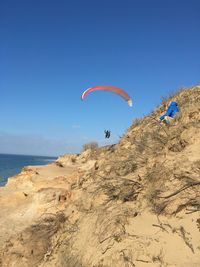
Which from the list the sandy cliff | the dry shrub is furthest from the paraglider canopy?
the dry shrub

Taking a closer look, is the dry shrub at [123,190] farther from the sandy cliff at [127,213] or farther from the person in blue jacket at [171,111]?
the person in blue jacket at [171,111]

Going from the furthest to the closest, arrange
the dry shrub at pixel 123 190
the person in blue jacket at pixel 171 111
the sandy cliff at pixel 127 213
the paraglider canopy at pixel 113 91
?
the paraglider canopy at pixel 113 91 → the person in blue jacket at pixel 171 111 → the dry shrub at pixel 123 190 → the sandy cliff at pixel 127 213

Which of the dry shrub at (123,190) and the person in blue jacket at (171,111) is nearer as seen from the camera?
the dry shrub at (123,190)

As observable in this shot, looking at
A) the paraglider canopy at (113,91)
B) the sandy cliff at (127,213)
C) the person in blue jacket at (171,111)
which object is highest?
the paraglider canopy at (113,91)

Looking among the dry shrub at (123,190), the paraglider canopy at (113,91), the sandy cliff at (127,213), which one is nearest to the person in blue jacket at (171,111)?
the sandy cliff at (127,213)

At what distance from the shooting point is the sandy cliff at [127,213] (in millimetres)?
6539

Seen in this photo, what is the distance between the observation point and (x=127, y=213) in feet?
24.7

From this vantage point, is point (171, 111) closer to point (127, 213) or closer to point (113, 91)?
point (127, 213)

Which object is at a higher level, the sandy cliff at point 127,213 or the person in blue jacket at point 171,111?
the person in blue jacket at point 171,111

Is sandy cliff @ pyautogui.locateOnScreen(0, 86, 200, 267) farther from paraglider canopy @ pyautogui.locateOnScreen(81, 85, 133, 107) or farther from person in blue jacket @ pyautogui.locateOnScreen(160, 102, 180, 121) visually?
paraglider canopy @ pyautogui.locateOnScreen(81, 85, 133, 107)

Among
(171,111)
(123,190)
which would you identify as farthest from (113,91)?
(123,190)

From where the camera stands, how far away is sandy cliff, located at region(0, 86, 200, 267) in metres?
6.54

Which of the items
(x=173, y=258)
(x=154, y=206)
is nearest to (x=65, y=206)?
(x=154, y=206)

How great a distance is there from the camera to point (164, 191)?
7578mm
